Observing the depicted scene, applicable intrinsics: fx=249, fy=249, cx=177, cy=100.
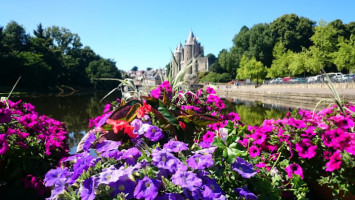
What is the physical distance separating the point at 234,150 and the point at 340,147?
3.58 feet

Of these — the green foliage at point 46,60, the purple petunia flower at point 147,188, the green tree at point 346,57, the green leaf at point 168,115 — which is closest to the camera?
the purple petunia flower at point 147,188

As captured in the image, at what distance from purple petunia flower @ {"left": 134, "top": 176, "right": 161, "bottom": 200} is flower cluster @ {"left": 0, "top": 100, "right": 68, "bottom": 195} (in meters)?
1.63

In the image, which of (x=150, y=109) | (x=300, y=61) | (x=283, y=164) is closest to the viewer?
(x=150, y=109)

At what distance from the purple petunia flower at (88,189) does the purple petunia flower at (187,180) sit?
305 mm

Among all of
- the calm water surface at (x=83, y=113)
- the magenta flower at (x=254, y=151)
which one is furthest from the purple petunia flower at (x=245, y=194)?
the calm water surface at (x=83, y=113)

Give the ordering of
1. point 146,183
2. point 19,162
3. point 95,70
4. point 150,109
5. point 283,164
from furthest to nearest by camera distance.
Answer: point 95,70 < point 19,162 < point 283,164 < point 150,109 < point 146,183

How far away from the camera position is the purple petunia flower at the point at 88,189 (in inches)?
36.3

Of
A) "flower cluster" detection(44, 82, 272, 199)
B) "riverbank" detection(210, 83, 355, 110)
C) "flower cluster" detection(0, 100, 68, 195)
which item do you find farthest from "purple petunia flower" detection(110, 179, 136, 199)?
"riverbank" detection(210, 83, 355, 110)

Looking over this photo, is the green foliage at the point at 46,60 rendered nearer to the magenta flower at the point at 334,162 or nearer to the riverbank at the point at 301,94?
the riverbank at the point at 301,94

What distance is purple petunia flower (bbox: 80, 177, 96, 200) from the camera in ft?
3.02

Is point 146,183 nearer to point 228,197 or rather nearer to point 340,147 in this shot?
point 228,197

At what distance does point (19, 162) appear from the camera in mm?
2338

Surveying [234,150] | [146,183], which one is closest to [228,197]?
[234,150]

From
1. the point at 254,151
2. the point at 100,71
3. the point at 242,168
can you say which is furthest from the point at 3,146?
the point at 100,71
